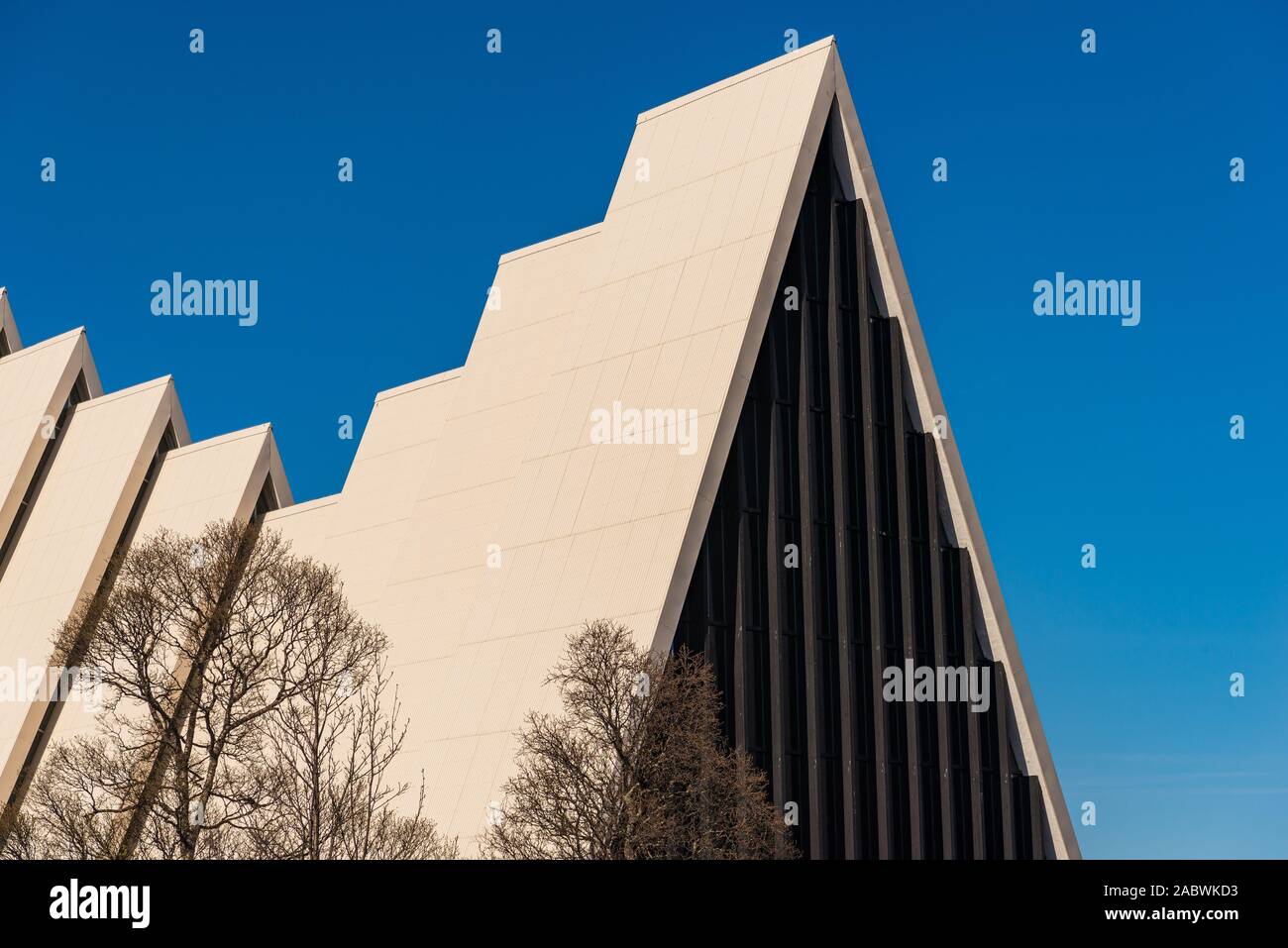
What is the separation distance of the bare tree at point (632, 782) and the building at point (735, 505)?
19.2 feet

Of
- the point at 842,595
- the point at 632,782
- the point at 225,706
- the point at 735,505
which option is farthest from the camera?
the point at 842,595

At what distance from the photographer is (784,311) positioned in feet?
156

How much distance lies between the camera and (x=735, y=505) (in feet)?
145

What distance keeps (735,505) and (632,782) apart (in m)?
13.0

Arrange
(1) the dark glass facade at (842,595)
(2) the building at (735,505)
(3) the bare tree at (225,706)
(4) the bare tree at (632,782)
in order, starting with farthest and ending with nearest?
(1) the dark glass facade at (842,595)
(2) the building at (735,505)
(3) the bare tree at (225,706)
(4) the bare tree at (632,782)

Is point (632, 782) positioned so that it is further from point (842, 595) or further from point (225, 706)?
point (842, 595)

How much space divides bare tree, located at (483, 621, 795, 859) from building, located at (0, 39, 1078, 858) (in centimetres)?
586

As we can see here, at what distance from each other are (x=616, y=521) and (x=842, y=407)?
984cm

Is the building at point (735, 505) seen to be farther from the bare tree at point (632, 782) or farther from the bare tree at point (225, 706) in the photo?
the bare tree at point (632, 782)

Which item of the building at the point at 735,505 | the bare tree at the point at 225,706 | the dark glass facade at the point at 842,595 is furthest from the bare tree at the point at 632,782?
the dark glass facade at the point at 842,595

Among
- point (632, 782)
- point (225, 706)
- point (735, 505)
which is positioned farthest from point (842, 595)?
point (225, 706)

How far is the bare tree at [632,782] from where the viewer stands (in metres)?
32.4

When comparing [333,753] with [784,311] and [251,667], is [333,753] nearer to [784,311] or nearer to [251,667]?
[251,667]
